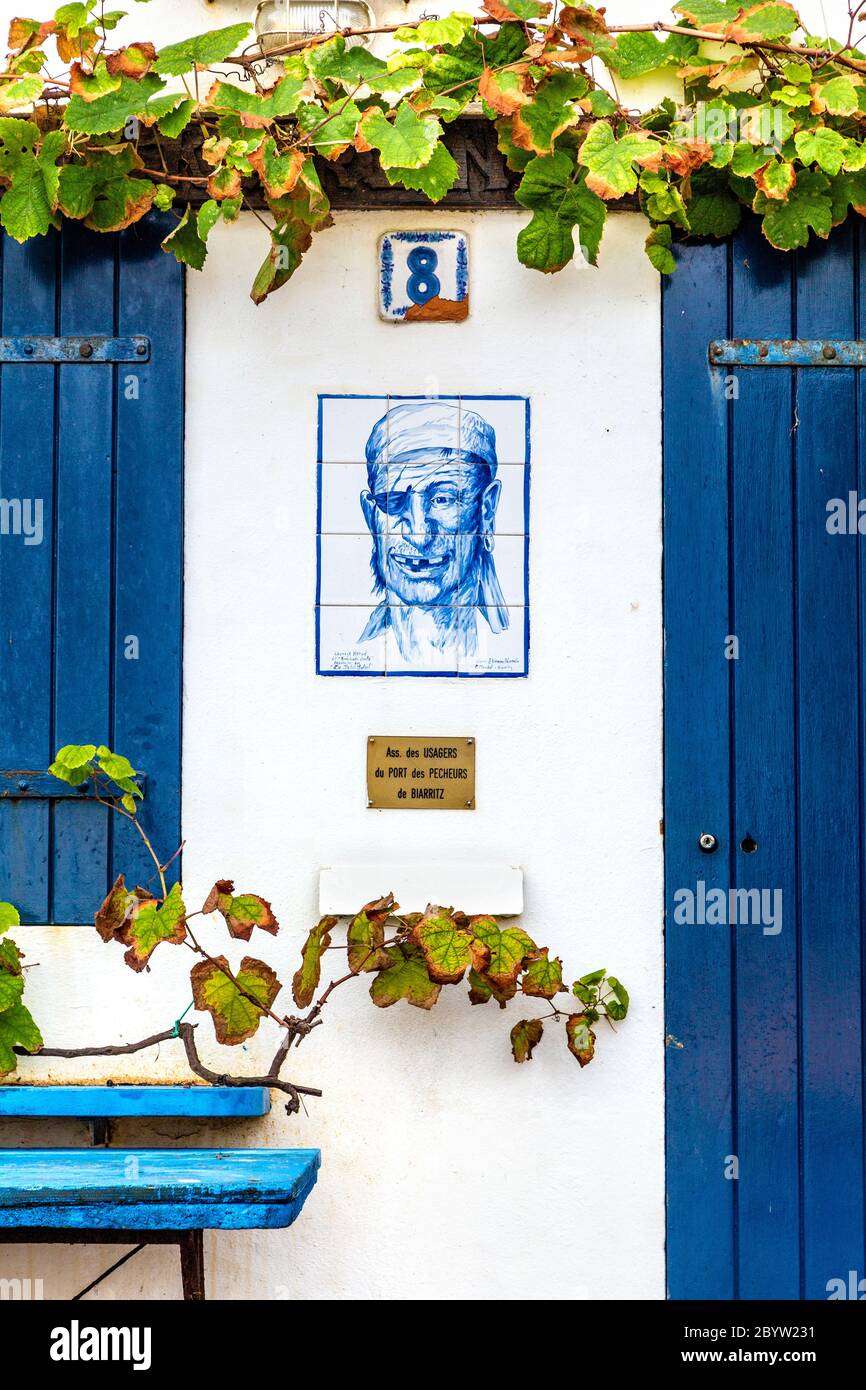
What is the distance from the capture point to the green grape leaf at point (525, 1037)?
308 centimetres

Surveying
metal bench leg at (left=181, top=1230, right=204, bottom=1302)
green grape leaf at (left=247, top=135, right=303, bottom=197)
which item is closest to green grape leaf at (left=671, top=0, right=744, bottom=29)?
green grape leaf at (left=247, top=135, right=303, bottom=197)

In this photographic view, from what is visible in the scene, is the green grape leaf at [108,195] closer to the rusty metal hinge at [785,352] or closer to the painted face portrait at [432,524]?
the painted face portrait at [432,524]

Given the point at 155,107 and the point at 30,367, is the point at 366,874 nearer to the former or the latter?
the point at 30,367

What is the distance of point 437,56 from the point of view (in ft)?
9.58

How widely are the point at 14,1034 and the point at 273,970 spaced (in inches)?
24.7

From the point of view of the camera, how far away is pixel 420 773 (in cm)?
316

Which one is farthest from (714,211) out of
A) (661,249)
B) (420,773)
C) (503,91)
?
(420,773)

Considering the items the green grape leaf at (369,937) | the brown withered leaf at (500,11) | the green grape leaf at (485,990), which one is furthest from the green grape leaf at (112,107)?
the green grape leaf at (485,990)

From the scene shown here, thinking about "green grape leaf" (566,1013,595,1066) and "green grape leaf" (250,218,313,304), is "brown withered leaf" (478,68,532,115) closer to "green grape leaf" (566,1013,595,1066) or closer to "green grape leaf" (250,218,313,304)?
"green grape leaf" (250,218,313,304)

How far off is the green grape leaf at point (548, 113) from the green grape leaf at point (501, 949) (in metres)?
1.78

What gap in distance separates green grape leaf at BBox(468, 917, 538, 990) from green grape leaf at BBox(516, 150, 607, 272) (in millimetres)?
1570

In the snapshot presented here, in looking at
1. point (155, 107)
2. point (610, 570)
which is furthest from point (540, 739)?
point (155, 107)

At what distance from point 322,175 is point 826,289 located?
1.28 m

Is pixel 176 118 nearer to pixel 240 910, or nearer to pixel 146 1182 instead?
pixel 240 910
